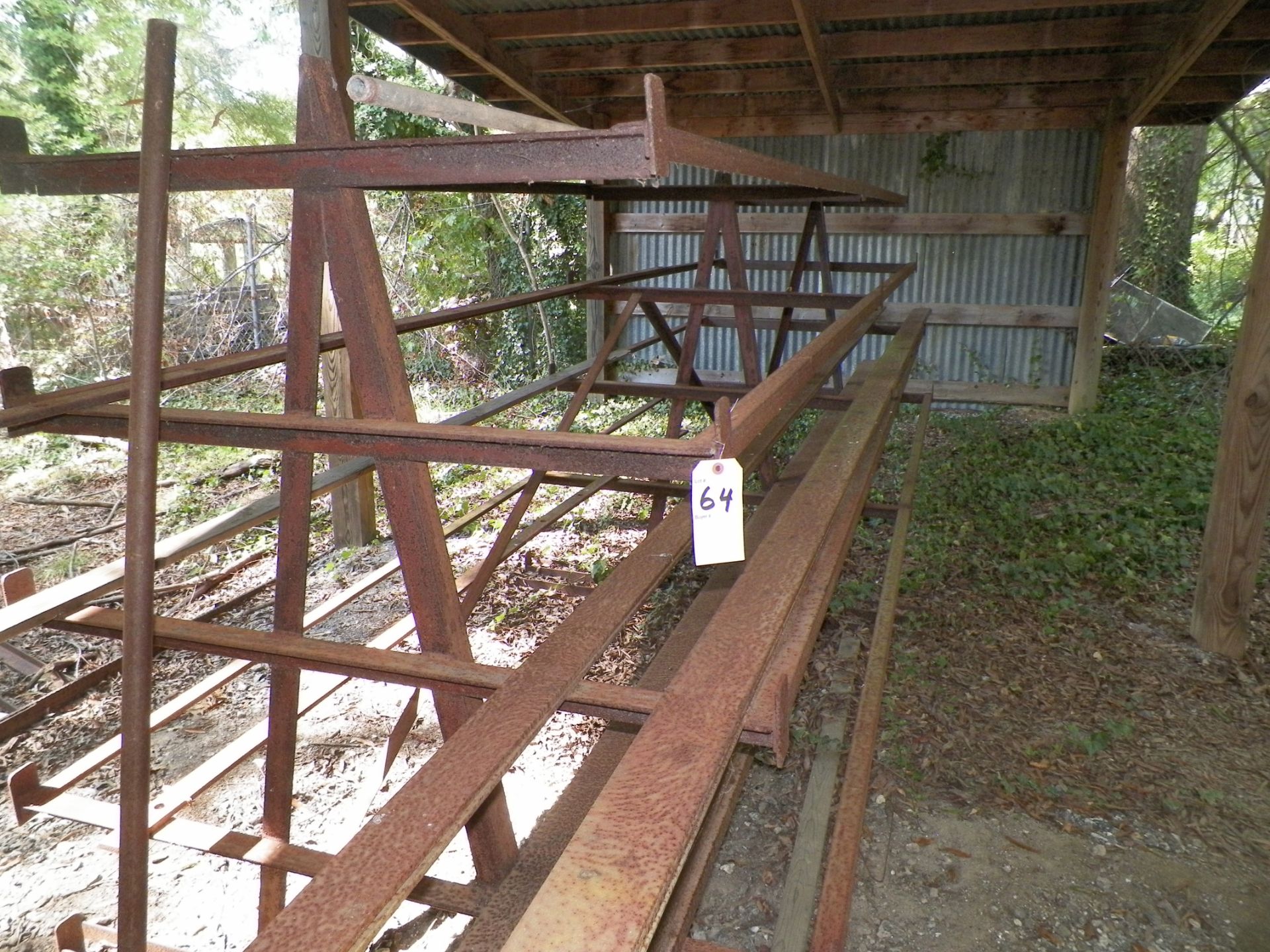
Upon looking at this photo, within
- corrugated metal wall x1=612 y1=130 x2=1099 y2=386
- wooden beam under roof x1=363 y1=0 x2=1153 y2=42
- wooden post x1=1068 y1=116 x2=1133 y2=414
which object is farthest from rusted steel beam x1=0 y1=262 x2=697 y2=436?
wooden post x1=1068 y1=116 x2=1133 y2=414

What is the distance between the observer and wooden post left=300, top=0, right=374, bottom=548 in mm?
5289

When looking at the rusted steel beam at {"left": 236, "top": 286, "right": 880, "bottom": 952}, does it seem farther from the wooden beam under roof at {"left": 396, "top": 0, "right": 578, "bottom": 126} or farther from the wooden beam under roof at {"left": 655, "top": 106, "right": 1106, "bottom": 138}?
the wooden beam under roof at {"left": 655, "top": 106, "right": 1106, "bottom": 138}

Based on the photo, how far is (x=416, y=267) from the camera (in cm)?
1312

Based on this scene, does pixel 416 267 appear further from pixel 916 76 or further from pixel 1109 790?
pixel 1109 790

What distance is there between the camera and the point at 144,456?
198 centimetres

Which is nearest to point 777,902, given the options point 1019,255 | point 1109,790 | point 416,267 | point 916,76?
point 1109,790

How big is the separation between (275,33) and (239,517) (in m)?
18.0

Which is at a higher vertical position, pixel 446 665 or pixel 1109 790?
pixel 446 665

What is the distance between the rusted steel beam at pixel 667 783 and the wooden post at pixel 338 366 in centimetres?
297

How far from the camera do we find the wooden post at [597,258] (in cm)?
1010

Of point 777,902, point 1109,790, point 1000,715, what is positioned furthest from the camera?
point 1000,715

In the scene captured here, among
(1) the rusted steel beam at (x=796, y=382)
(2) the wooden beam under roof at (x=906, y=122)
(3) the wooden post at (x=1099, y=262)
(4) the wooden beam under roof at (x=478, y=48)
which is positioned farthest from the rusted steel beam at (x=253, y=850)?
(3) the wooden post at (x=1099, y=262)

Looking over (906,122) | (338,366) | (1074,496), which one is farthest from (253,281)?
(1074,496)

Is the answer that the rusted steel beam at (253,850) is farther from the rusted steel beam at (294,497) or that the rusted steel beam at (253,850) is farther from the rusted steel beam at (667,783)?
the rusted steel beam at (667,783)
